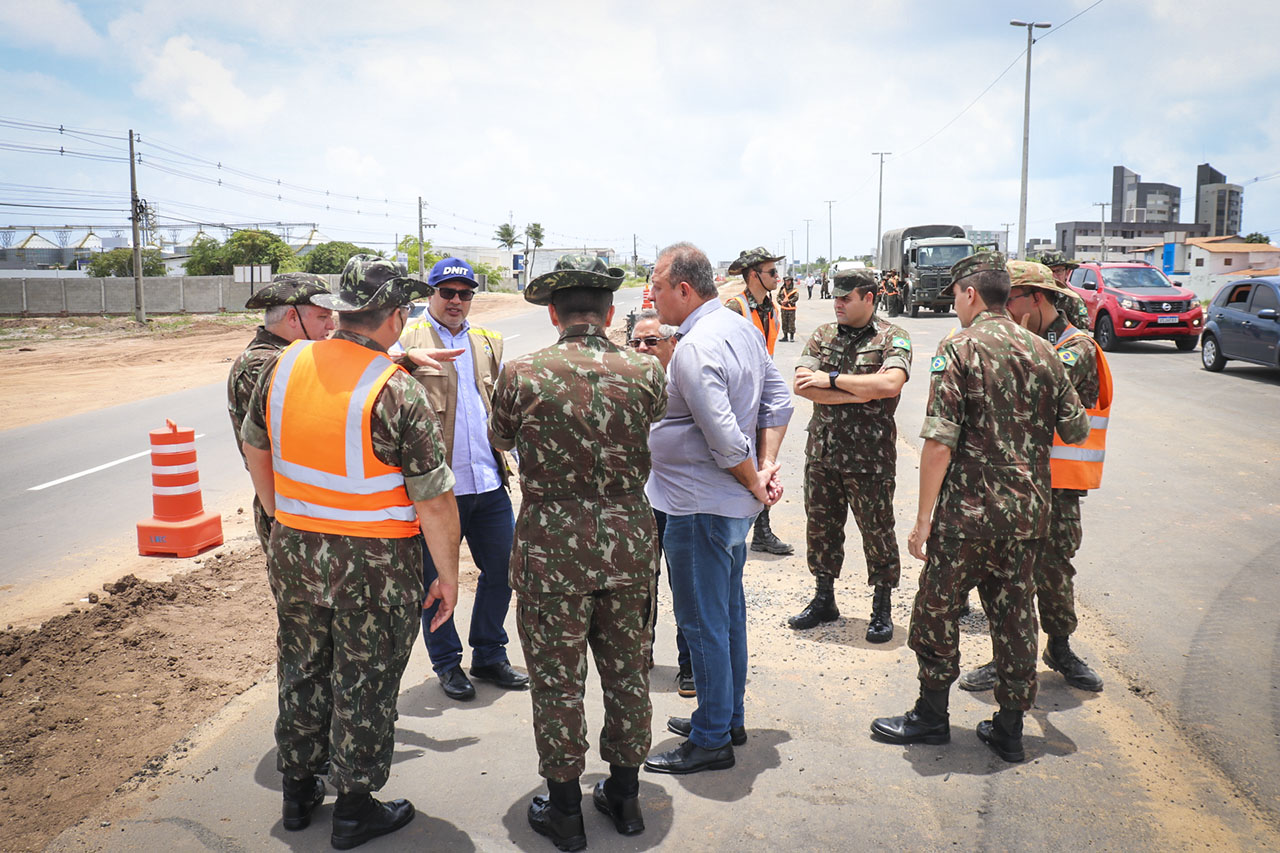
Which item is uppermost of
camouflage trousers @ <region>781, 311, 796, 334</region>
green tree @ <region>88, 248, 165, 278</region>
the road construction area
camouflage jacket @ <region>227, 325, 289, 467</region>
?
green tree @ <region>88, 248, 165, 278</region>

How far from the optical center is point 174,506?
21.2 ft

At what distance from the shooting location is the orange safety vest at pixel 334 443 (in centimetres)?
284

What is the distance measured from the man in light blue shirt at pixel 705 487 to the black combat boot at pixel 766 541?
2.77 m

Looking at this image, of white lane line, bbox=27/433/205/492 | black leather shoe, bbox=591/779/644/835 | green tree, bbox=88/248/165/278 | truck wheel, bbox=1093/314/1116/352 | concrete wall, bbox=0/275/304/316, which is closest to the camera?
black leather shoe, bbox=591/779/644/835

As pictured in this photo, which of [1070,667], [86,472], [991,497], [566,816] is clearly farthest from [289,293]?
[86,472]

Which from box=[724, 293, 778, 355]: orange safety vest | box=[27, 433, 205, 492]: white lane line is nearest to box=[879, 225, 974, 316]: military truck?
box=[724, 293, 778, 355]: orange safety vest

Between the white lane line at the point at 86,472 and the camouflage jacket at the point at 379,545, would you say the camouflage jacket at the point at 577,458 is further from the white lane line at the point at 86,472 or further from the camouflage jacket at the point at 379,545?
the white lane line at the point at 86,472

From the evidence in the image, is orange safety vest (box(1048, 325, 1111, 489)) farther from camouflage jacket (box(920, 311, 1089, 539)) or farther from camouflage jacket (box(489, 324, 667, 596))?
camouflage jacket (box(489, 324, 667, 596))

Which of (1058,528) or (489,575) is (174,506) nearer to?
(489,575)

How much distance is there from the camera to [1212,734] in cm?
371

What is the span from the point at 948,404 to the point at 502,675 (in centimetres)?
Answer: 246

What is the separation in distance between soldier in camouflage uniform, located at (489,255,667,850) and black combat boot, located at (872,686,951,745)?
1.21m

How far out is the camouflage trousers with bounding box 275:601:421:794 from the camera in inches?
116

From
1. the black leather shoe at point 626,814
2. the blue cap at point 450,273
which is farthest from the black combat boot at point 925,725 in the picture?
the blue cap at point 450,273
